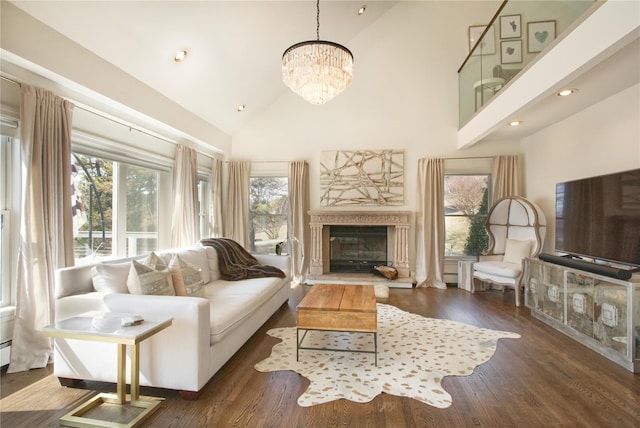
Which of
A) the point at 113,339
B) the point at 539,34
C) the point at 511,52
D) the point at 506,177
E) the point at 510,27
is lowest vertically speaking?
the point at 113,339

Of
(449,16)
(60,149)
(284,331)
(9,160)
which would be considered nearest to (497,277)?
(284,331)

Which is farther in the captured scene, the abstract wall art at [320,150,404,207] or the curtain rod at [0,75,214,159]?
the abstract wall art at [320,150,404,207]

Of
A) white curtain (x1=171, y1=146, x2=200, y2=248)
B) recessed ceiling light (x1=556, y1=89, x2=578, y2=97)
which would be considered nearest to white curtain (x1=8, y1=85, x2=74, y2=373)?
white curtain (x1=171, y1=146, x2=200, y2=248)

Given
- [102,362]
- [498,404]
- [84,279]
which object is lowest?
[498,404]

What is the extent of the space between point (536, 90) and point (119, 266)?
410 centimetres

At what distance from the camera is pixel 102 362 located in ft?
7.12

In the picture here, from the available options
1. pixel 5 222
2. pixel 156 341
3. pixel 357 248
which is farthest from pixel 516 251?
pixel 5 222

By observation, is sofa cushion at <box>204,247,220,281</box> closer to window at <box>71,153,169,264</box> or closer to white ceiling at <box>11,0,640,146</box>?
window at <box>71,153,169,264</box>

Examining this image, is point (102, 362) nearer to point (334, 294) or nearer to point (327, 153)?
point (334, 294)

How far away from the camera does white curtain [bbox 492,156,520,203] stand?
5.21m

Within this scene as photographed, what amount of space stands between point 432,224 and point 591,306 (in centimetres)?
266

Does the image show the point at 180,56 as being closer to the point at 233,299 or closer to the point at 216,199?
the point at 216,199

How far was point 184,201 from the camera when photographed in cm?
450

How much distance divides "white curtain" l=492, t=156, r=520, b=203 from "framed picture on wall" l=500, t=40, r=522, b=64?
1.92 m
